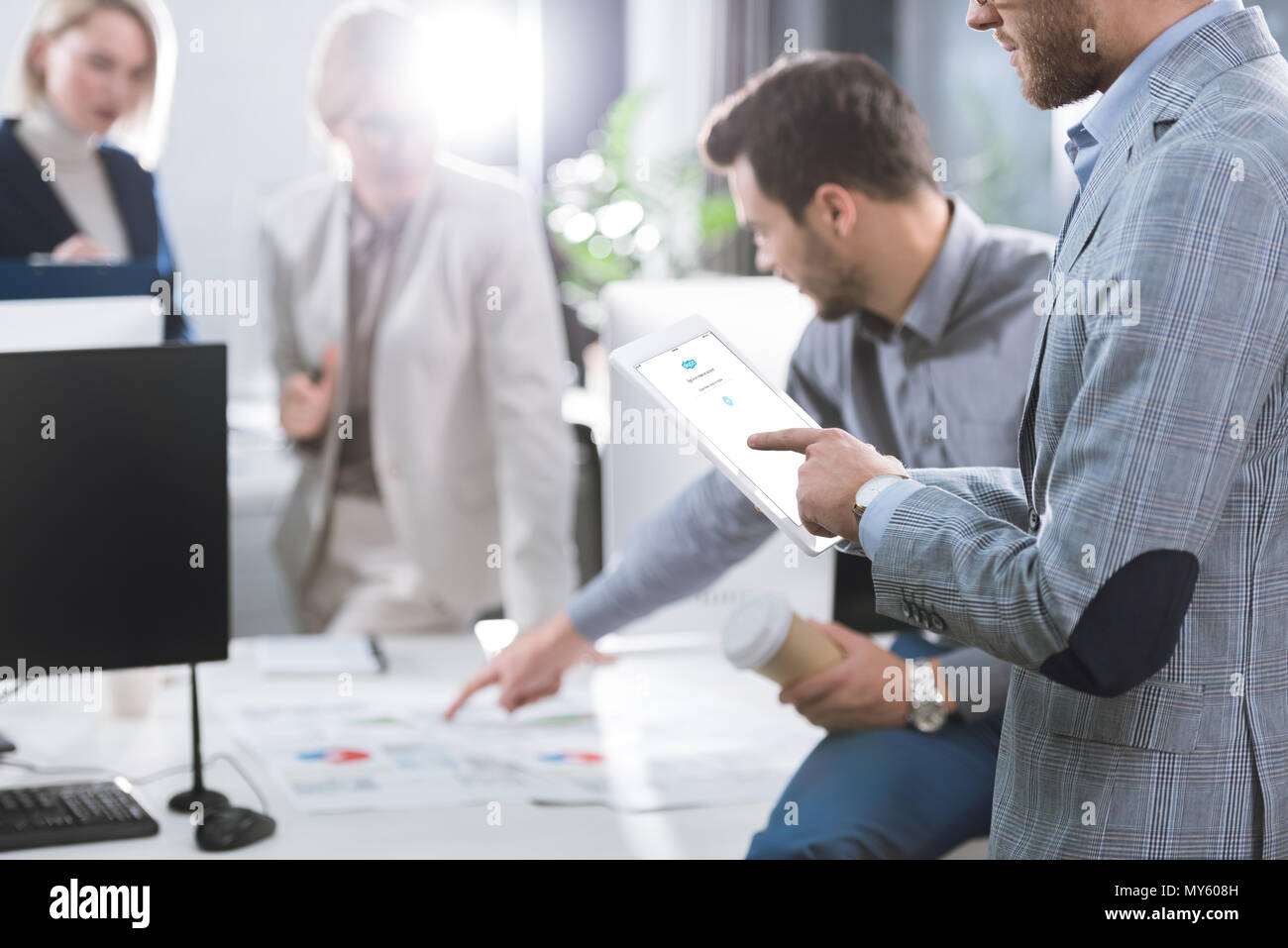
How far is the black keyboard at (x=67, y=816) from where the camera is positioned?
4.20 ft

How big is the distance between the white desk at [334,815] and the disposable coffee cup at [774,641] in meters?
0.17

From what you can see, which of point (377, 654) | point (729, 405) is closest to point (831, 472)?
point (729, 405)

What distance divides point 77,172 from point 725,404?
206 cm

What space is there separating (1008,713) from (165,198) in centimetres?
445

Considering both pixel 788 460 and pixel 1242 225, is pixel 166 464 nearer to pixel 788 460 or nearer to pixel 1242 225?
pixel 788 460

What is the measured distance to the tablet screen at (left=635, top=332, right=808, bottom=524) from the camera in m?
1.10

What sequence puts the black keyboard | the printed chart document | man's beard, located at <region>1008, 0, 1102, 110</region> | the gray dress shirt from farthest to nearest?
the gray dress shirt
the printed chart document
the black keyboard
man's beard, located at <region>1008, 0, 1102, 110</region>

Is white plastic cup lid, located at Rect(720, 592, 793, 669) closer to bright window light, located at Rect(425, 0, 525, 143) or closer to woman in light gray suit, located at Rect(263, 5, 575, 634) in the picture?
woman in light gray suit, located at Rect(263, 5, 575, 634)

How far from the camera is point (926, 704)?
1.43 metres

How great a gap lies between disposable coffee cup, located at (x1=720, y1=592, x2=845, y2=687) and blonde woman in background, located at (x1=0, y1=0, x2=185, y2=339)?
1.78 metres
